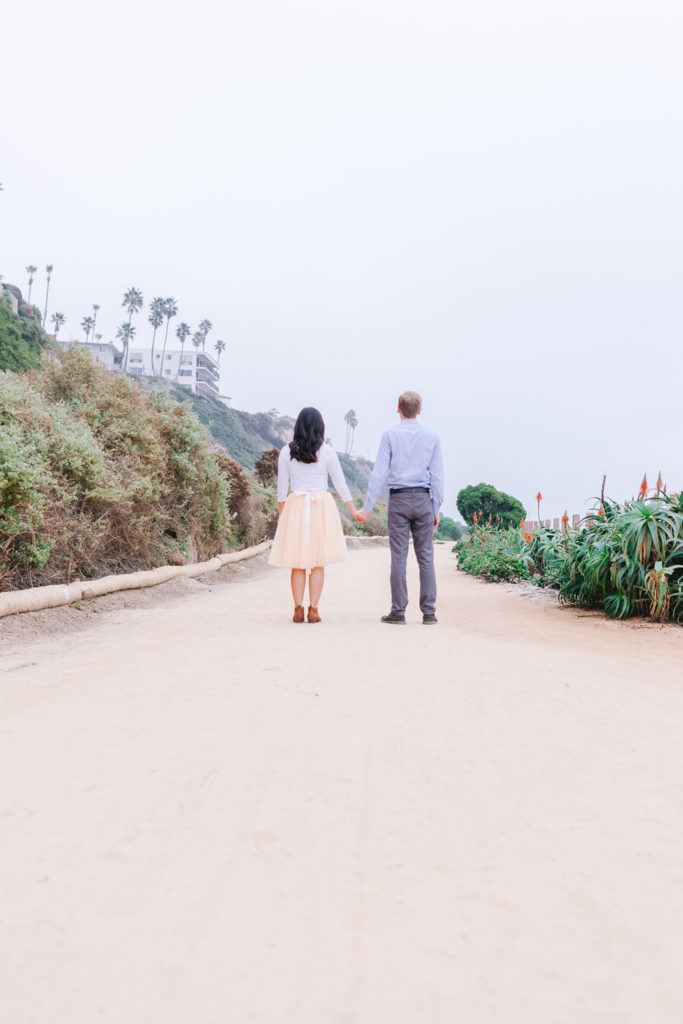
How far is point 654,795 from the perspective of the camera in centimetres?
256

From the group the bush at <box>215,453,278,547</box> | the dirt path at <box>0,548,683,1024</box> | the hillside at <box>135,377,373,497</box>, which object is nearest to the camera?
the dirt path at <box>0,548,683,1024</box>

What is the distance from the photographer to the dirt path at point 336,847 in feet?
4.85

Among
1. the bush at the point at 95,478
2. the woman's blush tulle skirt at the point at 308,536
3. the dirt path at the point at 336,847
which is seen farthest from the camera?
the bush at the point at 95,478

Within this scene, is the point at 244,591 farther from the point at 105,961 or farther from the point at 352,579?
the point at 105,961

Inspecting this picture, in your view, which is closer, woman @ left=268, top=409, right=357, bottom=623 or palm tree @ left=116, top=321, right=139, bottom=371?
woman @ left=268, top=409, right=357, bottom=623

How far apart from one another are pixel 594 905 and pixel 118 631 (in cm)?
526

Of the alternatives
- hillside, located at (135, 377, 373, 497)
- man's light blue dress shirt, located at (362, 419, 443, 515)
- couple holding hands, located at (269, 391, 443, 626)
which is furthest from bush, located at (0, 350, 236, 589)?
hillside, located at (135, 377, 373, 497)

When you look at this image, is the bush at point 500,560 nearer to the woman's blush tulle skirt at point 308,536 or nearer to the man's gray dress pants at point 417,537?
the man's gray dress pants at point 417,537

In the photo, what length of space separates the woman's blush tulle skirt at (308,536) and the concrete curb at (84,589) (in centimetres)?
240

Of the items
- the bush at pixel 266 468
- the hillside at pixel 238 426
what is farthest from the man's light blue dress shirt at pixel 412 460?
the hillside at pixel 238 426

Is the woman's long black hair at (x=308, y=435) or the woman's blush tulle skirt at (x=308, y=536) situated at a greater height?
the woman's long black hair at (x=308, y=435)

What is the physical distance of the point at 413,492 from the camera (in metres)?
6.41

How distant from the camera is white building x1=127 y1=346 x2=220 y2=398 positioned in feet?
314

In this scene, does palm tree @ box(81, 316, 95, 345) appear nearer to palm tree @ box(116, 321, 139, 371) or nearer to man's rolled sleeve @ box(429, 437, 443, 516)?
palm tree @ box(116, 321, 139, 371)
